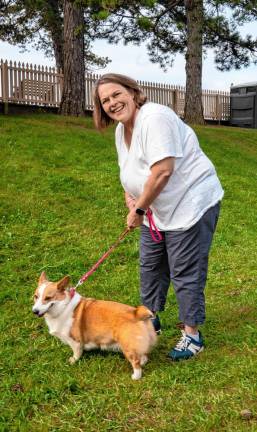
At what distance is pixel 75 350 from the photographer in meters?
3.69

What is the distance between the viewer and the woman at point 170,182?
320cm

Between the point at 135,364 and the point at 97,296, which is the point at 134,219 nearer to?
the point at 135,364

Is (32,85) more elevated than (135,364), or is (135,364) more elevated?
(32,85)

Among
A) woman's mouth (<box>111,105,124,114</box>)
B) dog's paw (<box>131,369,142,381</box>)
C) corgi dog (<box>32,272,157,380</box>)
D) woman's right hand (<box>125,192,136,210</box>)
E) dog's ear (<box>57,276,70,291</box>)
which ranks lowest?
dog's paw (<box>131,369,142,381</box>)

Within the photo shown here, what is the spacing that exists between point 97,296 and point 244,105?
19.4 m

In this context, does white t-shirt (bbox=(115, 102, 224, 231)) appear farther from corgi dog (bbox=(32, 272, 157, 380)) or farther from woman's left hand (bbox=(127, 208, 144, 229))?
corgi dog (bbox=(32, 272, 157, 380))

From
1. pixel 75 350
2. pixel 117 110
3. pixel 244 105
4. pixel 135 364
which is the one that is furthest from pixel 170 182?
pixel 244 105

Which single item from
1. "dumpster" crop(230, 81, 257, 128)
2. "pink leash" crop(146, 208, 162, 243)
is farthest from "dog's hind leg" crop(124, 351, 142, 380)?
"dumpster" crop(230, 81, 257, 128)

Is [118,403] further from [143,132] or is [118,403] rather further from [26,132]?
[26,132]

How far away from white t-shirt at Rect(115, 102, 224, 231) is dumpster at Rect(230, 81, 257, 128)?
19.8 meters

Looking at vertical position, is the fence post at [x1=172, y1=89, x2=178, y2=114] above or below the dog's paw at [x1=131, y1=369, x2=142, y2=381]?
above

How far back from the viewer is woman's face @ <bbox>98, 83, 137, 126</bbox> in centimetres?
330

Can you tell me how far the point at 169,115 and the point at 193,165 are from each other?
1.23ft

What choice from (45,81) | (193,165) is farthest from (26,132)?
(193,165)
